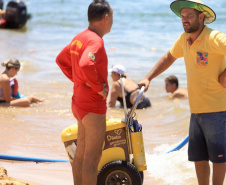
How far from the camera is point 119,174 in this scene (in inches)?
157

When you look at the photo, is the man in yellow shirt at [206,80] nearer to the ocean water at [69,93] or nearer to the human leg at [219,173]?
the human leg at [219,173]

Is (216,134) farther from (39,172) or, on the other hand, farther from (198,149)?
(39,172)

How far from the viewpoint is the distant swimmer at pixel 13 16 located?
21.4m

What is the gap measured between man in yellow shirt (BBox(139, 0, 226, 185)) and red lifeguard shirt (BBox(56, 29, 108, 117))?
74 cm

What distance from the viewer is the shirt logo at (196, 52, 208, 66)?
3.78 meters

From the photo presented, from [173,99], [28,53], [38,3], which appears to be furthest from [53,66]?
[38,3]

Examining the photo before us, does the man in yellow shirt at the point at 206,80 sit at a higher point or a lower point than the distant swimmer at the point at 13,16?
higher

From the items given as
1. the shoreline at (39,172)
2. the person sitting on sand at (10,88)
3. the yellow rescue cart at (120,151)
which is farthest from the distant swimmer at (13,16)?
the yellow rescue cart at (120,151)

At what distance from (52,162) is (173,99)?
4.62 meters

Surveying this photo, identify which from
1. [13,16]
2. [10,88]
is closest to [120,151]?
[10,88]

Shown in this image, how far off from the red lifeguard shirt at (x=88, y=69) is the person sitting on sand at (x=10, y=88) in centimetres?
443

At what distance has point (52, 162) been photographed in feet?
17.1

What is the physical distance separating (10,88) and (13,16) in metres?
14.2

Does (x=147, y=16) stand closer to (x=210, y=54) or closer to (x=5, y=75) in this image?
(x=5, y=75)
